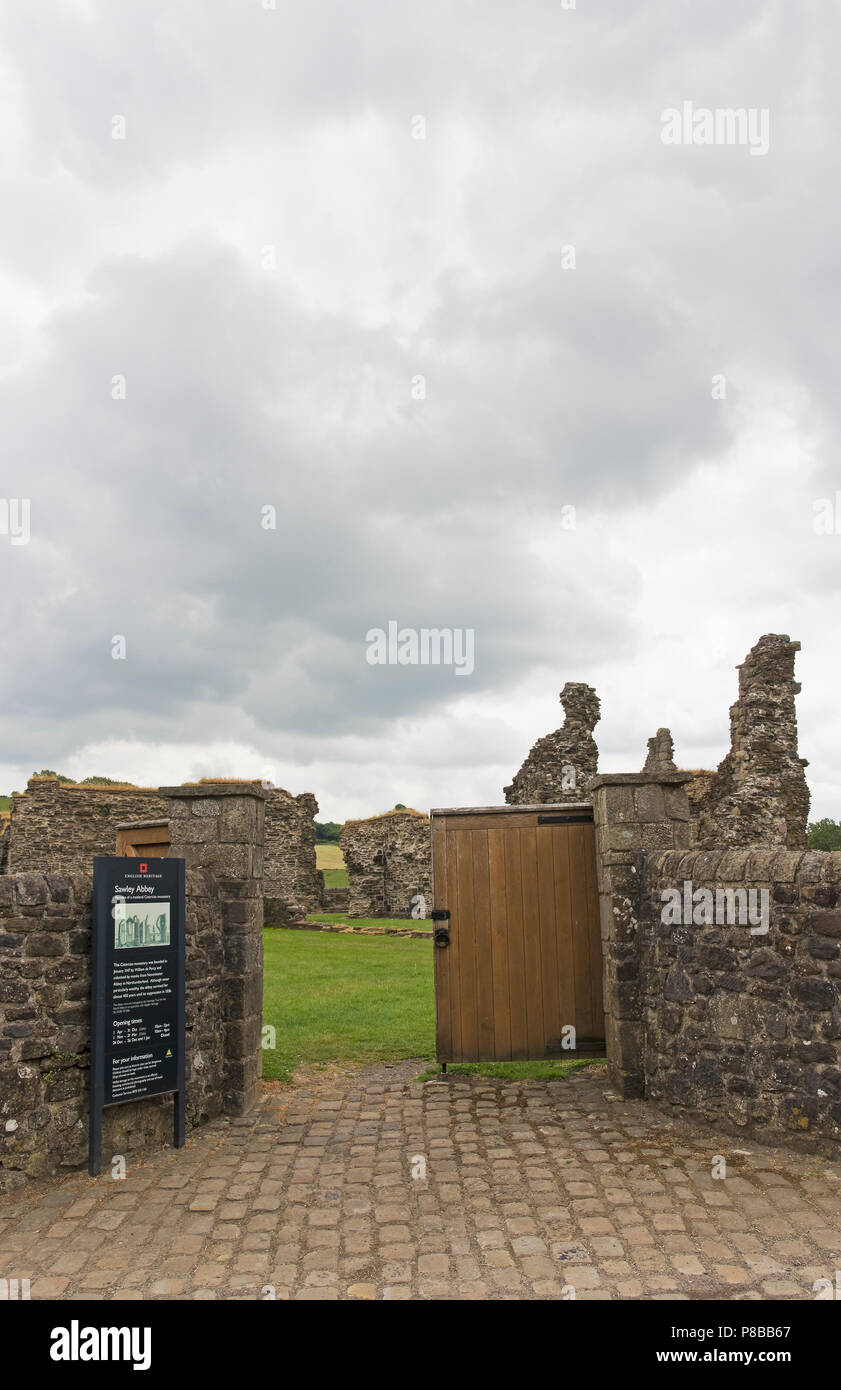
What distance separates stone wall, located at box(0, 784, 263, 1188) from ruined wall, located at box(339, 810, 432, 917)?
1944 centimetres

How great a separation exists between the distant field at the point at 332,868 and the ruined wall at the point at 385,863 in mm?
13070

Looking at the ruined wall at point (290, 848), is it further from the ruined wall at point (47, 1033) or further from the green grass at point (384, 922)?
the ruined wall at point (47, 1033)

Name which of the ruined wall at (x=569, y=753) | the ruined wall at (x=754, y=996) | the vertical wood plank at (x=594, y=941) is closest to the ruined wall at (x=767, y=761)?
the ruined wall at (x=569, y=753)

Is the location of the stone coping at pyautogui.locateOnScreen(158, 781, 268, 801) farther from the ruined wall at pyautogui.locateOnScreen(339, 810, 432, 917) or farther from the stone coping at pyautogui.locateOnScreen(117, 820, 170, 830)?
the ruined wall at pyautogui.locateOnScreen(339, 810, 432, 917)

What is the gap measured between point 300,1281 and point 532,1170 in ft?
6.39

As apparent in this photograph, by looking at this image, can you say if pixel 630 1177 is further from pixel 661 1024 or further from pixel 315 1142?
pixel 315 1142

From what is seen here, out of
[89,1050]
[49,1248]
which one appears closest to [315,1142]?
[89,1050]

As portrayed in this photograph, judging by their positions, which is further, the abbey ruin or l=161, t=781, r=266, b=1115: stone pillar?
l=161, t=781, r=266, b=1115: stone pillar

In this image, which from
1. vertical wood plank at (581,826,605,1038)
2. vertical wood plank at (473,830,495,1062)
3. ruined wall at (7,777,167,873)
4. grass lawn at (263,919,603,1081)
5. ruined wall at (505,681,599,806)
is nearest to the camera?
vertical wood plank at (581,826,605,1038)

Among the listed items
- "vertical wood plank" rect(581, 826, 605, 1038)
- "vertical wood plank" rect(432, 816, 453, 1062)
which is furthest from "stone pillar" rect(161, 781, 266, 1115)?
"vertical wood plank" rect(581, 826, 605, 1038)

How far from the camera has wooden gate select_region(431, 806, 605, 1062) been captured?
26.4 ft

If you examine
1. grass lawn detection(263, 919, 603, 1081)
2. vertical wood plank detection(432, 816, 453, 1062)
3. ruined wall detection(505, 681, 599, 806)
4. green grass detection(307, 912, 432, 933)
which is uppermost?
ruined wall detection(505, 681, 599, 806)

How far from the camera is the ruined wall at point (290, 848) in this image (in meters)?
26.0

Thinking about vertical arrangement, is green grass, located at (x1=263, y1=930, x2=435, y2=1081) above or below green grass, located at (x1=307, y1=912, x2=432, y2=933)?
above
